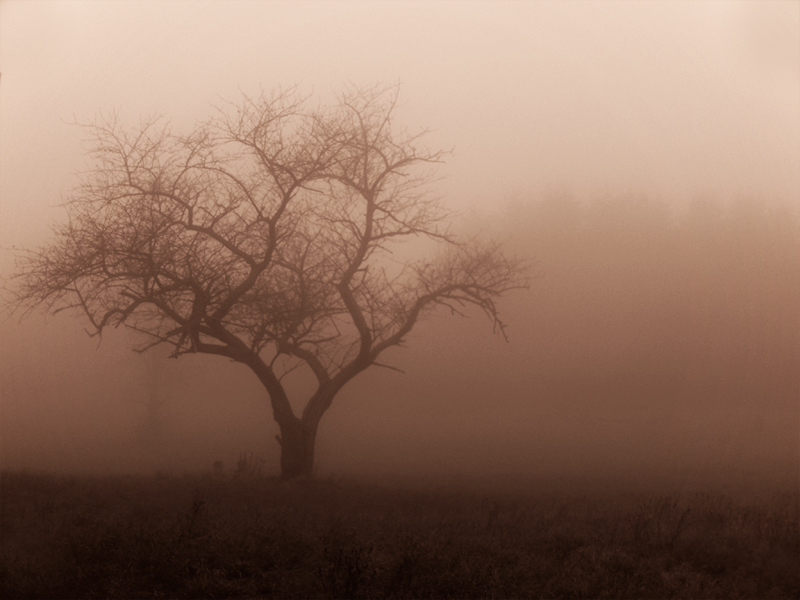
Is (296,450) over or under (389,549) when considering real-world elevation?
over

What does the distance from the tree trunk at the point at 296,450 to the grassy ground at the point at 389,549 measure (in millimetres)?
3127

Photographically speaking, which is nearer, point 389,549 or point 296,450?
point 389,549

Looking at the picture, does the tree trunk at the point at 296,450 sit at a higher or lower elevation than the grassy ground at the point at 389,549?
higher

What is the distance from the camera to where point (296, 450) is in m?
15.5

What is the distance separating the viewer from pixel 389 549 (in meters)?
8.32

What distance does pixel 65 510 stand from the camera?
1074 centimetres

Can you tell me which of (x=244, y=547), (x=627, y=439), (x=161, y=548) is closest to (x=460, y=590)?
(x=244, y=547)

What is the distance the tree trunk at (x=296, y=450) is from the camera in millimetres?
15445

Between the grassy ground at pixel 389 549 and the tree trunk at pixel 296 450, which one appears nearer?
the grassy ground at pixel 389 549

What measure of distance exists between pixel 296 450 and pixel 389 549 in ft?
24.6

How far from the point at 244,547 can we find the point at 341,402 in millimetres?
13190

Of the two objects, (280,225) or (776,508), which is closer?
(776,508)

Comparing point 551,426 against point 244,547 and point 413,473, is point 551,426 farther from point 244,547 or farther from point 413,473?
point 244,547


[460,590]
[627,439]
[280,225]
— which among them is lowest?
[460,590]
